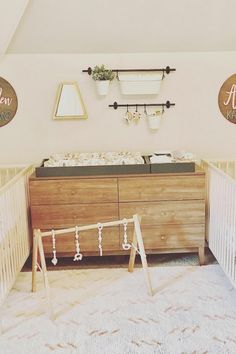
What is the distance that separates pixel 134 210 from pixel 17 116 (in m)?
1.34

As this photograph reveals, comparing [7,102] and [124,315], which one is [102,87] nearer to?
[7,102]

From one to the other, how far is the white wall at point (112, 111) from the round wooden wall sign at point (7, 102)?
0.04m

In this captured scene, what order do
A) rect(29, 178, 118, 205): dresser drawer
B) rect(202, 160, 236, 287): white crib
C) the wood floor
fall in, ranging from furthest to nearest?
1. the wood floor
2. rect(29, 178, 118, 205): dresser drawer
3. rect(202, 160, 236, 287): white crib

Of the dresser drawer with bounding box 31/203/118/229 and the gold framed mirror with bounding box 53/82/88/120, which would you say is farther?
the gold framed mirror with bounding box 53/82/88/120

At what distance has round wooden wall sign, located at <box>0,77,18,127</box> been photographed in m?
3.12

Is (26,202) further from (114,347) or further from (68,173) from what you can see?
(114,347)

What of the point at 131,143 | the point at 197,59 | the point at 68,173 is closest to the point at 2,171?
the point at 68,173

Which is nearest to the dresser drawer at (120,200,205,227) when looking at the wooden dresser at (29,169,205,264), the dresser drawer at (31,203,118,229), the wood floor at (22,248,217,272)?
the wooden dresser at (29,169,205,264)

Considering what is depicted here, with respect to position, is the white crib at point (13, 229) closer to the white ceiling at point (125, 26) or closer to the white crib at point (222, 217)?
the white ceiling at point (125, 26)

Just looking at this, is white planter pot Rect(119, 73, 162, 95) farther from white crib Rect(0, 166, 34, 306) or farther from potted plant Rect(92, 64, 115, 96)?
white crib Rect(0, 166, 34, 306)

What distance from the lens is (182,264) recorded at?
2.97 metres

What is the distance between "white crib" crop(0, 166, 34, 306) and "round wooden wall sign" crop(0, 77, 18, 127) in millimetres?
506

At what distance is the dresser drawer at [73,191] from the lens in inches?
109

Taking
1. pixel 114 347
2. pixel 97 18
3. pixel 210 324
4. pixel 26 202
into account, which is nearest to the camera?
pixel 114 347
